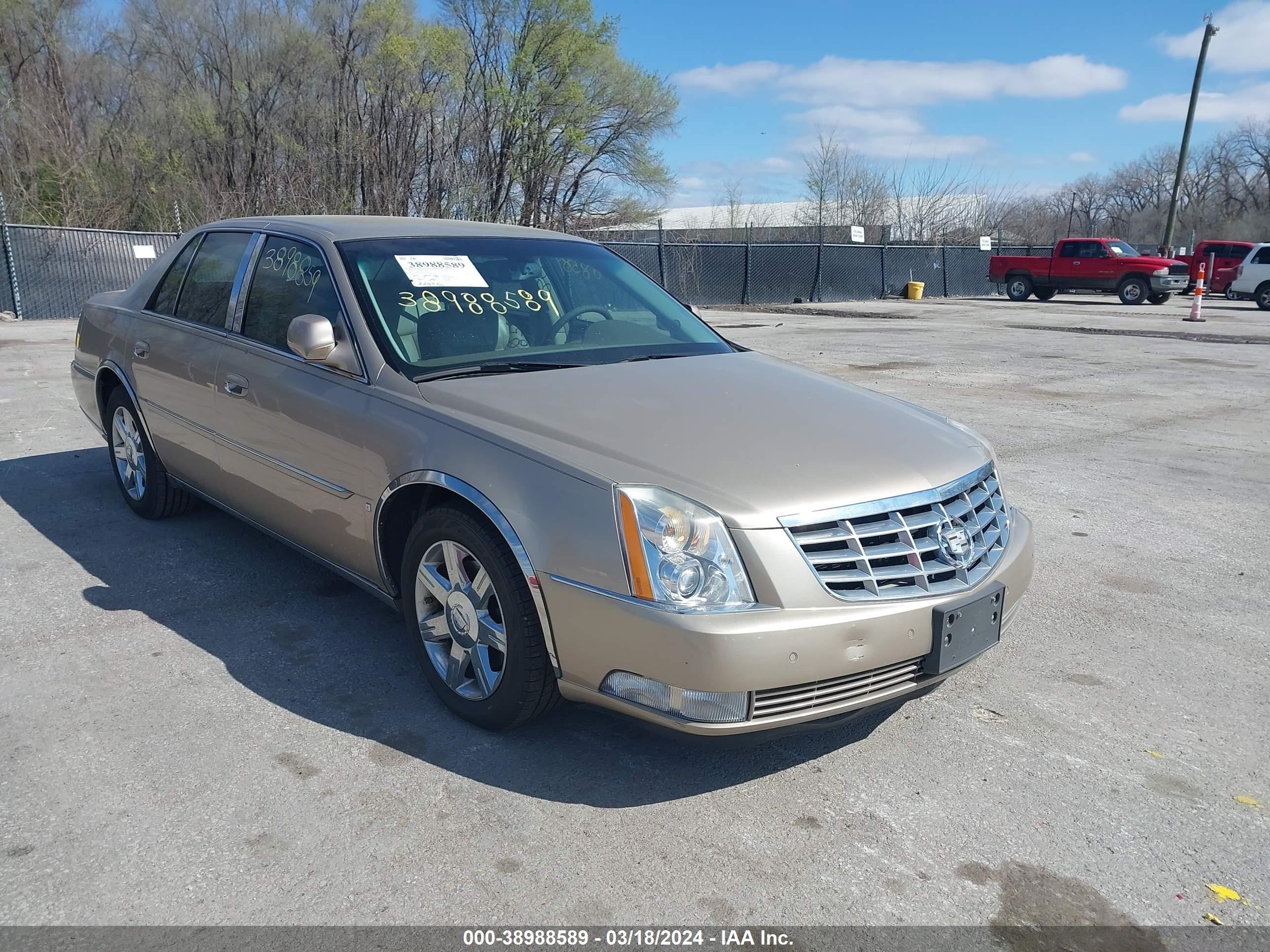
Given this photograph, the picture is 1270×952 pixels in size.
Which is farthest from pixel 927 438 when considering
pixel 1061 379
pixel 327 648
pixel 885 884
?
pixel 1061 379

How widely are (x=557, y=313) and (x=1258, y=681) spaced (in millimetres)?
3081

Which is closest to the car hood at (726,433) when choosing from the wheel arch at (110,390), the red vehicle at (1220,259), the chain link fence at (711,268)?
the wheel arch at (110,390)

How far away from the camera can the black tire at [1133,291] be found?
94.6 ft

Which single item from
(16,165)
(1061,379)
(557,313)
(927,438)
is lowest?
(1061,379)

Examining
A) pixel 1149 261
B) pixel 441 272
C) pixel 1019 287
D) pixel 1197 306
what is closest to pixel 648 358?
pixel 441 272

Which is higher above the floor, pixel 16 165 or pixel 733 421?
pixel 16 165

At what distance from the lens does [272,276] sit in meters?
4.30

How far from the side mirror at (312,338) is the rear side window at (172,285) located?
1.78m

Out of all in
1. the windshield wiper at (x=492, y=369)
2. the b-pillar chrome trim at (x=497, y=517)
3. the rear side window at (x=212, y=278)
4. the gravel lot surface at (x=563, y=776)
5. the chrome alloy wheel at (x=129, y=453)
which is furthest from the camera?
the chrome alloy wheel at (x=129, y=453)

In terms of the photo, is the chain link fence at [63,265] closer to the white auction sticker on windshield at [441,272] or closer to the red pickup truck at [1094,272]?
the white auction sticker on windshield at [441,272]

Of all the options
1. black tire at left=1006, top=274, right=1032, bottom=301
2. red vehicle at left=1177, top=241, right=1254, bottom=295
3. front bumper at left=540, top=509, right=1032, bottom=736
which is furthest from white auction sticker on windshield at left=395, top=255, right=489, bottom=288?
red vehicle at left=1177, top=241, right=1254, bottom=295

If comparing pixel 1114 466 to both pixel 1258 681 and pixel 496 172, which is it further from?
pixel 496 172

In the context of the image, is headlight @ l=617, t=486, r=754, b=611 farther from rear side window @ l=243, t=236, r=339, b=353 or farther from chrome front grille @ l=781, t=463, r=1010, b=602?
rear side window @ l=243, t=236, r=339, b=353

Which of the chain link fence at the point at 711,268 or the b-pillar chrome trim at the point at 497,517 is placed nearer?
the b-pillar chrome trim at the point at 497,517
